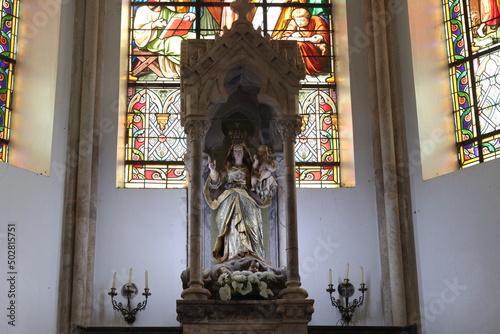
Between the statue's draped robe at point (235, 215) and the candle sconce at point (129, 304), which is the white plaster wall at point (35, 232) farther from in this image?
the statue's draped robe at point (235, 215)

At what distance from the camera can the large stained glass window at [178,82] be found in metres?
14.6

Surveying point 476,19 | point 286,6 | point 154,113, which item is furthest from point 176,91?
point 476,19

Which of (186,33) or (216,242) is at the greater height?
(186,33)

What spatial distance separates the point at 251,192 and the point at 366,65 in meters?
3.30

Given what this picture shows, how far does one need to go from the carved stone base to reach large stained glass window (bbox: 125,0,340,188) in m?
3.47

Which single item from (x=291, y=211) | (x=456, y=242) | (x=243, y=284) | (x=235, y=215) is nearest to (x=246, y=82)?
(x=235, y=215)

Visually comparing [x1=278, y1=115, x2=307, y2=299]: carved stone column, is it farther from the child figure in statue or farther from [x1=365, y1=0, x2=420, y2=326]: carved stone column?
[x1=365, y1=0, x2=420, y2=326]: carved stone column

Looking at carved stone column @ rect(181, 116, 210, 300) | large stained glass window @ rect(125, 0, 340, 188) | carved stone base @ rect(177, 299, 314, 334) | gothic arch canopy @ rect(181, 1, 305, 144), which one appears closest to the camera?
carved stone base @ rect(177, 299, 314, 334)

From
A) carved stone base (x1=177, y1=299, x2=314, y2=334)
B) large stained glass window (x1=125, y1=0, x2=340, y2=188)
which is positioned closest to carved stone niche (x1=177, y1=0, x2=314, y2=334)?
carved stone base (x1=177, y1=299, x2=314, y2=334)

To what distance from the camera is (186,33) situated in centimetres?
1545

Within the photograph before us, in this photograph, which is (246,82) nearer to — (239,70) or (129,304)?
(239,70)

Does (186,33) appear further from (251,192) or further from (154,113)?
(251,192)

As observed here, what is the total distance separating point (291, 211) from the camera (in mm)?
11758

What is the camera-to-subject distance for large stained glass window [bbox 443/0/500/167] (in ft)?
45.0
